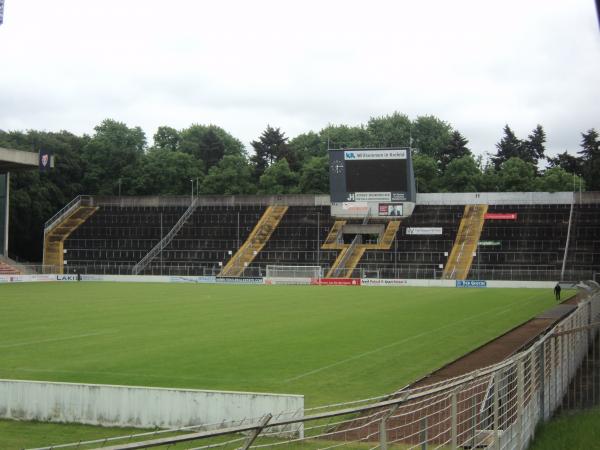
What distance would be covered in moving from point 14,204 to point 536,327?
71019 millimetres

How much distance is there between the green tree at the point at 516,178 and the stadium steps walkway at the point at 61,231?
190 feet

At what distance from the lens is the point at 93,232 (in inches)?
3455

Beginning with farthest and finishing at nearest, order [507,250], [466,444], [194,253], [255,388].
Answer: [194,253] < [507,250] < [255,388] < [466,444]

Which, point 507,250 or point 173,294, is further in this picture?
point 507,250

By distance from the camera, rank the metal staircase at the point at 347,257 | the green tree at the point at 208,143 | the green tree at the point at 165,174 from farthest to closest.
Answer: the green tree at the point at 208,143 → the green tree at the point at 165,174 → the metal staircase at the point at 347,257

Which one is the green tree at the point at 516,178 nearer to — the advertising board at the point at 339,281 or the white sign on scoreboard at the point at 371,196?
the white sign on scoreboard at the point at 371,196

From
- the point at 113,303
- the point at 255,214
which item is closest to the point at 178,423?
the point at 113,303

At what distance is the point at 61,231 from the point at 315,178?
38942 millimetres

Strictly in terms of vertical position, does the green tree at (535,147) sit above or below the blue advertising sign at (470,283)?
above

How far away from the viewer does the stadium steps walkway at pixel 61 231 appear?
84062 mm

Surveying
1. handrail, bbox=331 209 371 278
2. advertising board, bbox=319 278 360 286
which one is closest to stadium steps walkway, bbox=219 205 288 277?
advertising board, bbox=319 278 360 286

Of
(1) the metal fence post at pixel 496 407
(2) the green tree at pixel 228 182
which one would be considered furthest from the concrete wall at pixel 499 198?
(1) the metal fence post at pixel 496 407

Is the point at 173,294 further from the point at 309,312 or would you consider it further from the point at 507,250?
the point at 507,250

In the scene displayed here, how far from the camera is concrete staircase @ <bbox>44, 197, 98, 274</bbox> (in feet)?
276
